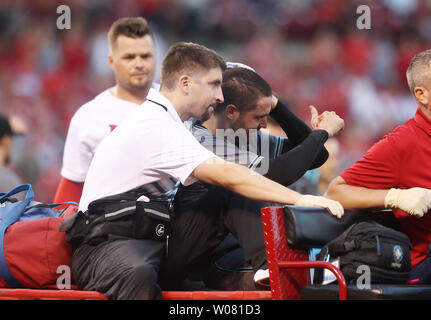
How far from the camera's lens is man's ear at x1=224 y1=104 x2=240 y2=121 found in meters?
3.16

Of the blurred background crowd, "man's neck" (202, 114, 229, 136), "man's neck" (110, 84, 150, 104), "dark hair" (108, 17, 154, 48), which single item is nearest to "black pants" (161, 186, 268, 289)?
"man's neck" (202, 114, 229, 136)

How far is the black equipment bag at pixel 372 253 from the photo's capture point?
2441 mm

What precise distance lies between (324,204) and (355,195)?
396 millimetres

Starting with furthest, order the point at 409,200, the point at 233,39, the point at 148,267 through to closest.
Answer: the point at 233,39
the point at 409,200
the point at 148,267

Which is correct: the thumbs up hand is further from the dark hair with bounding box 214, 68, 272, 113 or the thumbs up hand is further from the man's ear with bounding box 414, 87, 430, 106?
the man's ear with bounding box 414, 87, 430, 106

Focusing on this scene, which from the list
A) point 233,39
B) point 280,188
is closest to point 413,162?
point 280,188

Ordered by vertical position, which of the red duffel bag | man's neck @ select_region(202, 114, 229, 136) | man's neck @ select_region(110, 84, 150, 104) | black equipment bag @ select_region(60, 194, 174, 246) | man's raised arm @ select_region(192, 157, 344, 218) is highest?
man's neck @ select_region(110, 84, 150, 104)

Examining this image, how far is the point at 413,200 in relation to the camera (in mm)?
2604

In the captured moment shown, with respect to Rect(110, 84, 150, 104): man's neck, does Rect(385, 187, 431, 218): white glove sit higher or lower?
lower

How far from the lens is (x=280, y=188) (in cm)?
254

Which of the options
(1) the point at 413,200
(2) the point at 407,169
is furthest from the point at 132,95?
(1) the point at 413,200

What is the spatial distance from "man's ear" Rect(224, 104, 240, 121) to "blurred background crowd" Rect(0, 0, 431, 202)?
160 inches
